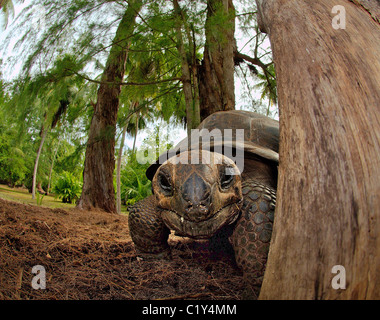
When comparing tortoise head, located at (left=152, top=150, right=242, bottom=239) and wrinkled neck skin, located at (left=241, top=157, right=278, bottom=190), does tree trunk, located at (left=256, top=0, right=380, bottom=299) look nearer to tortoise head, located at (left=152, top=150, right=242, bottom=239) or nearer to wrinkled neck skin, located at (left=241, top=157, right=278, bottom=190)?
tortoise head, located at (left=152, top=150, right=242, bottom=239)

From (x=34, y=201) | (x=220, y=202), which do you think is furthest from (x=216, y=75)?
(x=34, y=201)

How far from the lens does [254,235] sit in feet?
4.56

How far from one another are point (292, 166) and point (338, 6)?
839 millimetres

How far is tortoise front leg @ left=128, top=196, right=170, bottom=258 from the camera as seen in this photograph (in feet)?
6.21

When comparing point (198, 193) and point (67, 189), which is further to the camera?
point (67, 189)

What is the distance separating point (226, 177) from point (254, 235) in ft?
1.09

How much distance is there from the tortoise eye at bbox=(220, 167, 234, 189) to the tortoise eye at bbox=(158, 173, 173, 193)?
27 centimetres

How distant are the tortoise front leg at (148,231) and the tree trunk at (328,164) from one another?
1014 mm

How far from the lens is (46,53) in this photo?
4.06 m

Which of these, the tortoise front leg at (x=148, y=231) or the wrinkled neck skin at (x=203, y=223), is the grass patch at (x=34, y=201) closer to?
the tortoise front leg at (x=148, y=231)

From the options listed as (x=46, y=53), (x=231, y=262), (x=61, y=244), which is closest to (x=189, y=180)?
(x=231, y=262)

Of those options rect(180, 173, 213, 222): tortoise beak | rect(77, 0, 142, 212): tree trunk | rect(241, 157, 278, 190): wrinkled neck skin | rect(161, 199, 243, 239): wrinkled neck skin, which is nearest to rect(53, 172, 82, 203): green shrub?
rect(77, 0, 142, 212): tree trunk

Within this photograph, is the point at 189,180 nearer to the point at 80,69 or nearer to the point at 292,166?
the point at 292,166

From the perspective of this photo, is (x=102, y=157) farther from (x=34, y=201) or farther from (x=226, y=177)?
(x=34, y=201)
